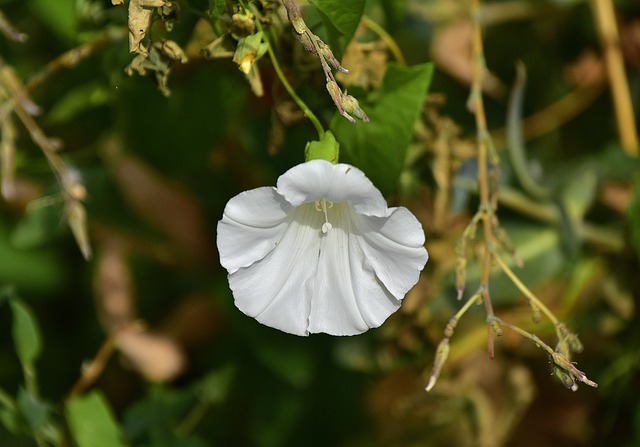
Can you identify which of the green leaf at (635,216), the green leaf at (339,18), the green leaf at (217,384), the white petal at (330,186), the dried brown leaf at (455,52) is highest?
the green leaf at (339,18)

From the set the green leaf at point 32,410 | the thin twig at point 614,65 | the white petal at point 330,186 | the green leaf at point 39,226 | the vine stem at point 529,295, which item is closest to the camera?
the white petal at point 330,186

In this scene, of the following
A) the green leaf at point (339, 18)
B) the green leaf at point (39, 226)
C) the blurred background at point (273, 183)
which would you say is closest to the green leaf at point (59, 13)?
Answer: the blurred background at point (273, 183)

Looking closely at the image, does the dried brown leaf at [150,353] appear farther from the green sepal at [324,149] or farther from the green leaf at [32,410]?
the green sepal at [324,149]

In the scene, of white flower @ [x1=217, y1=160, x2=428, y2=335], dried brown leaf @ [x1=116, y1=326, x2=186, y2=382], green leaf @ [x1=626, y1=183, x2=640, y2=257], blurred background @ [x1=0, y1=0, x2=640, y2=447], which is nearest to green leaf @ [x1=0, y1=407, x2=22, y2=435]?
blurred background @ [x1=0, y1=0, x2=640, y2=447]

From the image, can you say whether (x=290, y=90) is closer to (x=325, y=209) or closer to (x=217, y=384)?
(x=325, y=209)

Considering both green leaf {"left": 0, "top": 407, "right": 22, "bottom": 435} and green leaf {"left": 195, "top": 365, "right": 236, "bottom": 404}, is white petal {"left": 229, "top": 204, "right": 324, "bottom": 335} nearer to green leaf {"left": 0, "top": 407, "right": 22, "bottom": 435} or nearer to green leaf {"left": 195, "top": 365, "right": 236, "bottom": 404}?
green leaf {"left": 0, "top": 407, "right": 22, "bottom": 435}

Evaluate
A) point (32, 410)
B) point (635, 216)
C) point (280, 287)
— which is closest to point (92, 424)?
point (32, 410)

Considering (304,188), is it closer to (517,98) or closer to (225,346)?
(517,98)
